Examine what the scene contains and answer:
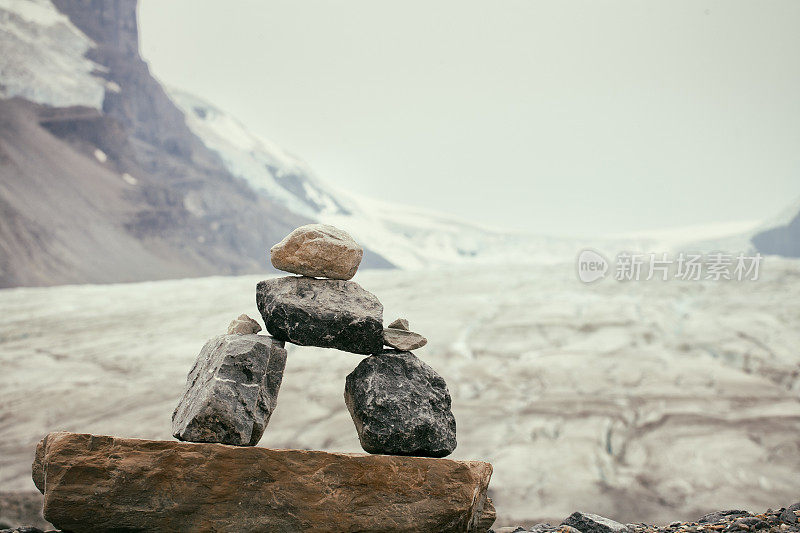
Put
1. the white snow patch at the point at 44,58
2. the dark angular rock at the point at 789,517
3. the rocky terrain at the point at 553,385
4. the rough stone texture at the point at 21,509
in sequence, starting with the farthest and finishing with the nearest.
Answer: the white snow patch at the point at 44,58 → the rocky terrain at the point at 553,385 → the rough stone texture at the point at 21,509 → the dark angular rock at the point at 789,517

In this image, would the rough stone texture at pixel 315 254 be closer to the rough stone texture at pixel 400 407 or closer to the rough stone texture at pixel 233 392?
the rough stone texture at pixel 233 392

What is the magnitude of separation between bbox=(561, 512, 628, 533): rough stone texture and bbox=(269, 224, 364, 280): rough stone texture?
329 cm

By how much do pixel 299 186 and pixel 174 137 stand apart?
2342 cm

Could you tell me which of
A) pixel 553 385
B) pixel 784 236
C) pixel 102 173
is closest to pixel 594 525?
pixel 553 385

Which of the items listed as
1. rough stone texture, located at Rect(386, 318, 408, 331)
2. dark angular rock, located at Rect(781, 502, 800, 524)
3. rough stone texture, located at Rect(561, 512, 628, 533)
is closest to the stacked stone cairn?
rough stone texture, located at Rect(386, 318, 408, 331)

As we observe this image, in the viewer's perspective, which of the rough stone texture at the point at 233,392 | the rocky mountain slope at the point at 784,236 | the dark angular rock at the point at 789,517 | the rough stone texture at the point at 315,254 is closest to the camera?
the rough stone texture at the point at 233,392

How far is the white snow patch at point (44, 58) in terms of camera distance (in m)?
54.6

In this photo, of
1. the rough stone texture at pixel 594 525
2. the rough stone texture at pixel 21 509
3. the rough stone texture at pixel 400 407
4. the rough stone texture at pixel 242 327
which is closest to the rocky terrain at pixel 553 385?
the rough stone texture at pixel 21 509

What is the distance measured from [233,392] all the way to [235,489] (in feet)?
2.31

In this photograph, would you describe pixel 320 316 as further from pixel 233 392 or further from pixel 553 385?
pixel 553 385

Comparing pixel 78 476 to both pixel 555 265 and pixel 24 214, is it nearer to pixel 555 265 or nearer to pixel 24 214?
pixel 555 265

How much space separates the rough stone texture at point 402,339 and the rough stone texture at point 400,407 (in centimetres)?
10

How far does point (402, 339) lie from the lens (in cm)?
491

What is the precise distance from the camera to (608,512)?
9672 millimetres
